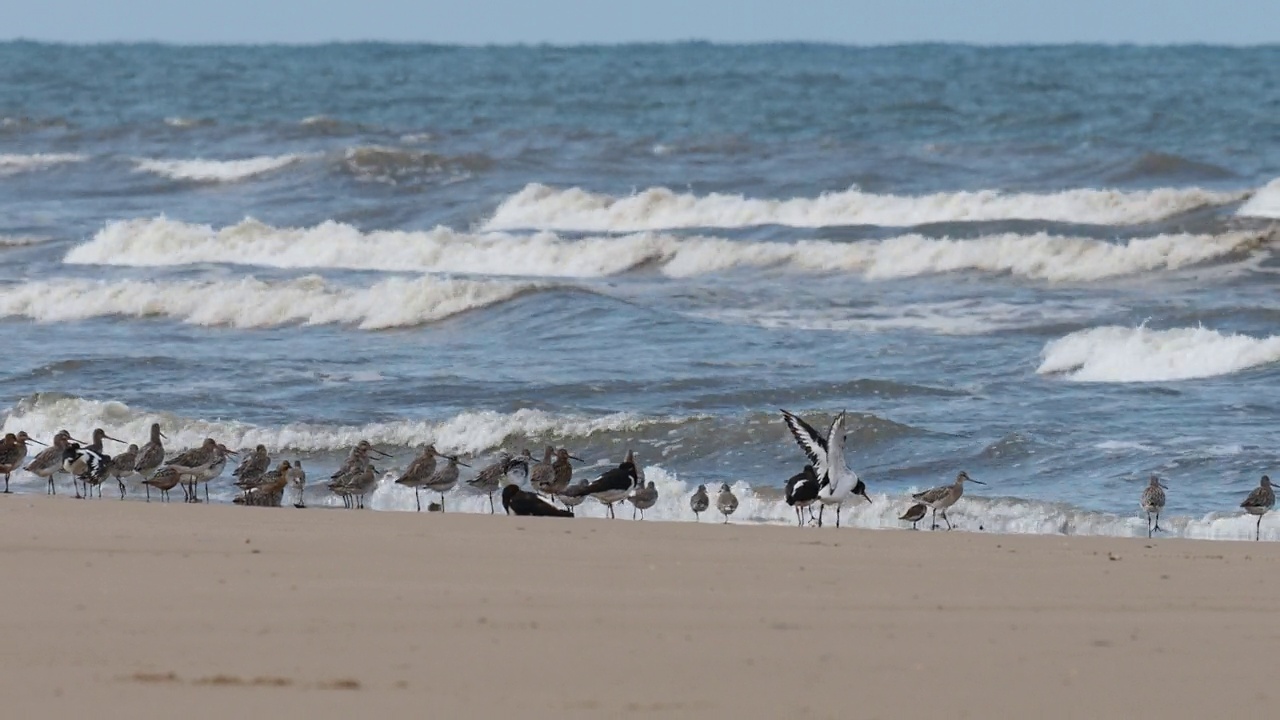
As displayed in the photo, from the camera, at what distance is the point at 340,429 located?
40.3 ft

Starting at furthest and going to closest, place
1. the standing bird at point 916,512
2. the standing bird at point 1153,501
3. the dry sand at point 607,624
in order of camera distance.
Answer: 1. the standing bird at point 916,512
2. the standing bird at point 1153,501
3. the dry sand at point 607,624

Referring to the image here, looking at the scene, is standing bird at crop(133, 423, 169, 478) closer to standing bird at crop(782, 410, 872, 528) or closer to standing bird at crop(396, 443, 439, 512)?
standing bird at crop(396, 443, 439, 512)

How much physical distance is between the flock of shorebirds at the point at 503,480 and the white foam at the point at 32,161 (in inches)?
962

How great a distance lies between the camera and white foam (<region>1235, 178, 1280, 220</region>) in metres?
23.3

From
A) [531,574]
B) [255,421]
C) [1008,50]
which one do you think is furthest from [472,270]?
[1008,50]

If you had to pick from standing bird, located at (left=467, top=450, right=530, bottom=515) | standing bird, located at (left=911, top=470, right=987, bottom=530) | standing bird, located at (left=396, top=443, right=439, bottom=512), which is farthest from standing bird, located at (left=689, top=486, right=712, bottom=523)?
standing bird, located at (left=396, top=443, right=439, bottom=512)

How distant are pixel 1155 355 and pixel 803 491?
5.65 metres

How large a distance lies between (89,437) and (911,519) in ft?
18.5

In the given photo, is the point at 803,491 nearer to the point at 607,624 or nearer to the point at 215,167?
the point at 607,624

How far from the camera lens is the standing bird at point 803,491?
9.71 metres

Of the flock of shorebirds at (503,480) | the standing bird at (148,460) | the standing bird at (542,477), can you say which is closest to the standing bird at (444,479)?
the flock of shorebirds at (503,480)

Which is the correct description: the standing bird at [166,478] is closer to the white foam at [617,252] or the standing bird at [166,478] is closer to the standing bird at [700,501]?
the standing bird at [700,501]

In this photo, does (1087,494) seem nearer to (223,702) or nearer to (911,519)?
(911,519)

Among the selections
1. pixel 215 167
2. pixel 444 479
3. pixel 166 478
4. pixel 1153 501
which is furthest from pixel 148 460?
pixel 215 167
